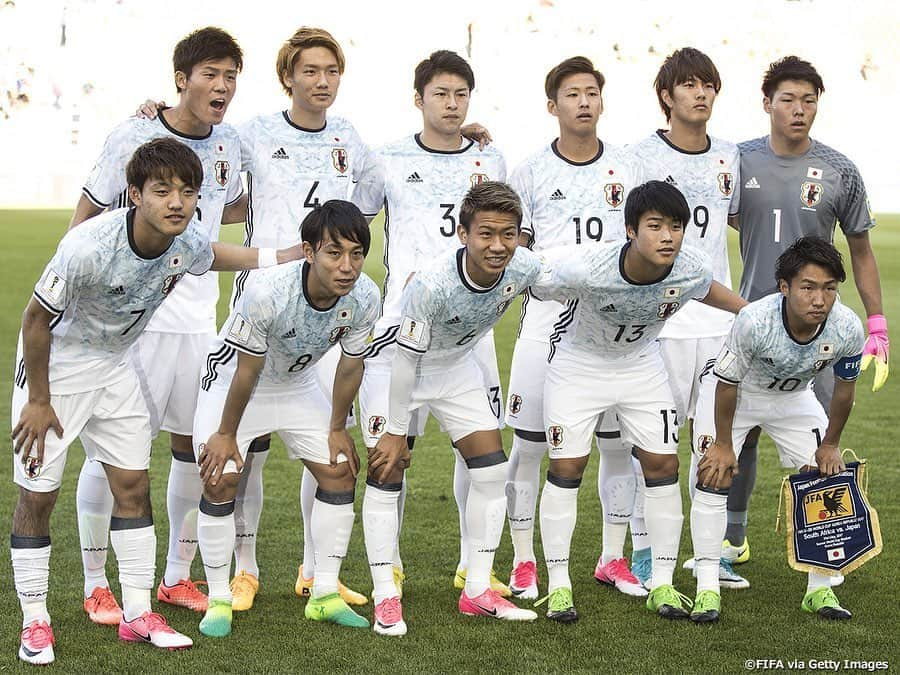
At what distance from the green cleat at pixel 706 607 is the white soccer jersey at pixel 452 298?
1388mm

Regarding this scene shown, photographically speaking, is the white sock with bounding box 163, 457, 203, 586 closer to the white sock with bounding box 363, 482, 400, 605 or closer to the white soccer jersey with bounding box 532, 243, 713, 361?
the white sock with bounding box 363, 482, 400, 605

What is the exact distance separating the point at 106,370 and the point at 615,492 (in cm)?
219

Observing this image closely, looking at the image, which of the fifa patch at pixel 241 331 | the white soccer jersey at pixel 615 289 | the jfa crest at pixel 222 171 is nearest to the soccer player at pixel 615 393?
the white soccer jersey at pixel 615 289

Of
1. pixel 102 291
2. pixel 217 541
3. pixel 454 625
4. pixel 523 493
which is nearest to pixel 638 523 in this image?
pixel 523 493

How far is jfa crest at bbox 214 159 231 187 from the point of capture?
495 centimetres

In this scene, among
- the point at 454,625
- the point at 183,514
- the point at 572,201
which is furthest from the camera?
the point at 572,201

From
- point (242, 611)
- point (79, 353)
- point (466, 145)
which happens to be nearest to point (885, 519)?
point (466, 145)

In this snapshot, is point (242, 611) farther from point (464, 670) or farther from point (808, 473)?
point (808, 473)

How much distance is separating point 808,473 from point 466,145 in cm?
199

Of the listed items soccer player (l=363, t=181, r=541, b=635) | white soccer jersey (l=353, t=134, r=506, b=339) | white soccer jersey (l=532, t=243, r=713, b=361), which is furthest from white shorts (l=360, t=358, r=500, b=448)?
white soccer jersey (l=532, t=243, r=713, b=361)

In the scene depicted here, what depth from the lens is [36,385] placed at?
413 cm

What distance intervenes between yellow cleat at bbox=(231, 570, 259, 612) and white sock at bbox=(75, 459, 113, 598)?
0.51 metres

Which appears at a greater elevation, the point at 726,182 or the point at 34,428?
the point at 726,182

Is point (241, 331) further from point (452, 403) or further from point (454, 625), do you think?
point (454, 625)
